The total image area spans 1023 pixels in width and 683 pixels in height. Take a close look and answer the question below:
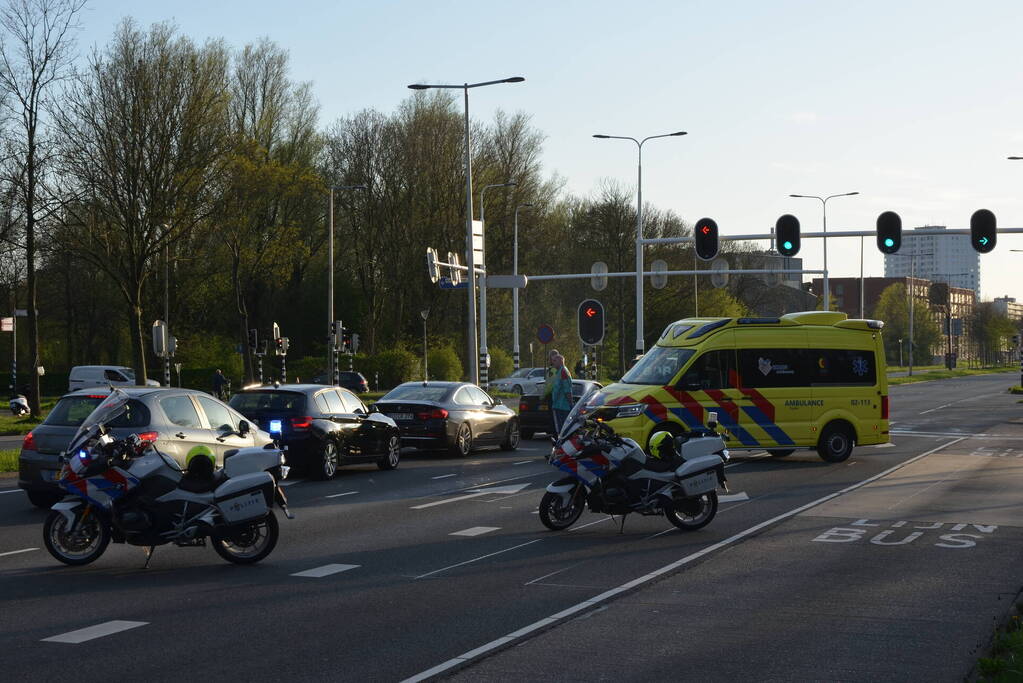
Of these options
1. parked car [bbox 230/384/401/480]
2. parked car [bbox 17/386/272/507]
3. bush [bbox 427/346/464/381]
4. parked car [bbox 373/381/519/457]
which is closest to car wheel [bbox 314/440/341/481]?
parked car [bbox 230/384/401/480]

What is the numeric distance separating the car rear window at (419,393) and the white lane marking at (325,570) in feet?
42.5

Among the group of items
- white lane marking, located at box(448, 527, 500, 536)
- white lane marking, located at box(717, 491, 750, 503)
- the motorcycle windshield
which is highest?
the motorcycle windshield

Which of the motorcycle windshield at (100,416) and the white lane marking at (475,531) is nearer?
the motorcycle windshield at (100,416)

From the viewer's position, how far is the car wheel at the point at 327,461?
18906mm

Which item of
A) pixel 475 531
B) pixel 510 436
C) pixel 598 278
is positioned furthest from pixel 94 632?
pixel 598 278

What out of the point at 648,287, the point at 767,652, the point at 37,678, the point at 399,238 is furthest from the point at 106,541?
the point at 648,287

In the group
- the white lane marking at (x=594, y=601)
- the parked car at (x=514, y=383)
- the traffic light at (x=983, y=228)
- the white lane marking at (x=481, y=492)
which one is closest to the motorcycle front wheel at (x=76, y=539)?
the white lane marking at (x=594, y=601)

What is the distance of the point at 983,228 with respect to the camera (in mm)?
27031

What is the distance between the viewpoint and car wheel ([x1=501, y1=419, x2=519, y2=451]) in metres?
25.1

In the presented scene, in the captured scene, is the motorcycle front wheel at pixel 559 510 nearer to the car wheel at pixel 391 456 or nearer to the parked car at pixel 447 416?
the car wheel at pixel 391 456

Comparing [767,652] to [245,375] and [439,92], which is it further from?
[439,92]

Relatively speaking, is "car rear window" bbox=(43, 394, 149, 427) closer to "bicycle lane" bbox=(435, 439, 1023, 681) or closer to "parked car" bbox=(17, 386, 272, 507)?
"parked car" bbox=(17, 386, 272, 507)

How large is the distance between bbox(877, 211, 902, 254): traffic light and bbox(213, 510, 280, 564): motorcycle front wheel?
20.0 m

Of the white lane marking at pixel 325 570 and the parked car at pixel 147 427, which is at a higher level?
the parked car at pixel 147 427
